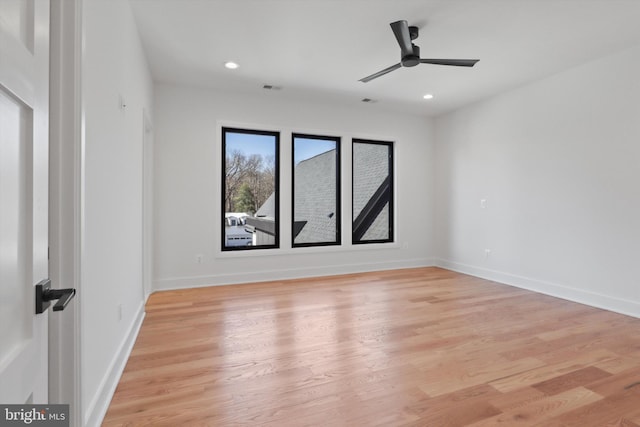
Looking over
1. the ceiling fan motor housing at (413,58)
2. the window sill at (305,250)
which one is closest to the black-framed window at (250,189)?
the window sill at (305,250)

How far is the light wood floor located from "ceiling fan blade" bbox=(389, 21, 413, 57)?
8.16ft

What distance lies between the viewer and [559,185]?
392cm

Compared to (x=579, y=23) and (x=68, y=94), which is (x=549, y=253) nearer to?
(x=579, y=23)

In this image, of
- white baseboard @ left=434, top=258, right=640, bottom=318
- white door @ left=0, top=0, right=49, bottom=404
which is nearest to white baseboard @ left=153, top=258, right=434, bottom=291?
white baseboard @ left=434, top=258, right=640, bottom=318

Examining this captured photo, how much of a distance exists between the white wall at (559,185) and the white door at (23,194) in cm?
460

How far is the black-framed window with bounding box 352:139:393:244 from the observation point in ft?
18.0

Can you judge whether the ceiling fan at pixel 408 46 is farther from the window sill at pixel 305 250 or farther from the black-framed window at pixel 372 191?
the window sill at pixel 305 250

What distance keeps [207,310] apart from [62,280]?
2298mm

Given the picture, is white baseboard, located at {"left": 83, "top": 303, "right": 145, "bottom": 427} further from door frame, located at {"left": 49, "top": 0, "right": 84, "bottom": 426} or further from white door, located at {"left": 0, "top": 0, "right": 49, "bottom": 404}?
white door, located at {"left": 0, "top": 0, "right": 49, "bottom": 404}

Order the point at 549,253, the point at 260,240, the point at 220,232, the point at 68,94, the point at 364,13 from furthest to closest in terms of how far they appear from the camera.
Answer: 1. the point at 260,240
2. the point at 220,232
3. the point at 549,253
4. the point at 364,13
5. the point at 68,94

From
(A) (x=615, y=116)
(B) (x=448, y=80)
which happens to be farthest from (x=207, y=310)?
(A) (x=615, y=116)

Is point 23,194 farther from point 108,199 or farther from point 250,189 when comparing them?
point 250,189

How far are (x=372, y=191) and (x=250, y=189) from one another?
2140 millimetres

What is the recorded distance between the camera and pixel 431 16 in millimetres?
2762
